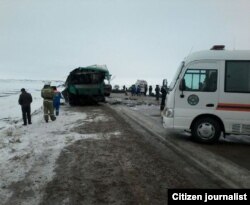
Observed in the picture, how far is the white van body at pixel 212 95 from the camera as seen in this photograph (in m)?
12.4

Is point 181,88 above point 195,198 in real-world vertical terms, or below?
above

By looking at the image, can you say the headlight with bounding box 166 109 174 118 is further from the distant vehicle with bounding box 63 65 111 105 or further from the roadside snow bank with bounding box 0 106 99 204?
the distant vehicle with bounding box 63 65 111 105

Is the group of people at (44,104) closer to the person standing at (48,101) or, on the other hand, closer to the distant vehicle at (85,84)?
the person standing at (48,101)

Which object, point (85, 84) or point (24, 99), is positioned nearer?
point (24, 99)

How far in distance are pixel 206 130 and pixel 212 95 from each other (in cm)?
108

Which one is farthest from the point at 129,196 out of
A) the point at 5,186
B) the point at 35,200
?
the point at 5,186

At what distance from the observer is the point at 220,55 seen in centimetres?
1249

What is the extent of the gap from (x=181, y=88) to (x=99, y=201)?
6899 mm

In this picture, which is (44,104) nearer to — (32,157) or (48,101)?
(48,101)

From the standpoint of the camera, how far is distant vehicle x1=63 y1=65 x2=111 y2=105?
104 ft

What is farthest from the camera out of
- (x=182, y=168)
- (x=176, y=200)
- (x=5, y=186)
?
(x=182, y=168)

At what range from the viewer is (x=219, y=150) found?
11.5 metres

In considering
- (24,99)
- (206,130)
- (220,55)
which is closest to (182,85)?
(220,55)

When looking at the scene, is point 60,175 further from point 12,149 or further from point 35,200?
point 12,149
